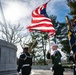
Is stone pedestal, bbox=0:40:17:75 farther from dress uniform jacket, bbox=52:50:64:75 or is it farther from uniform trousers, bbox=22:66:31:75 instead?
dress uniform jacket, bbox=52:50:64:75

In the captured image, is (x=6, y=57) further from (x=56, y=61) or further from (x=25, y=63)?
(x=56, y=61)

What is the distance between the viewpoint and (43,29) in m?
A: 9.98

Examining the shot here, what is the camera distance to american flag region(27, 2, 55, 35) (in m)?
10.0

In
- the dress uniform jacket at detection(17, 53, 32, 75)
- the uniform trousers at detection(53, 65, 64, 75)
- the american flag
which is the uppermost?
the american flag

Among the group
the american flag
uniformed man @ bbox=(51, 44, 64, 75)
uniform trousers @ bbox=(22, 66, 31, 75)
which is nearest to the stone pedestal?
the american flag

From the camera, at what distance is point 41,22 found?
10.3 metres

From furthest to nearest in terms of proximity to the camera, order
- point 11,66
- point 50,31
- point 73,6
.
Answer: point 73,6, point 11,66, point 50,31

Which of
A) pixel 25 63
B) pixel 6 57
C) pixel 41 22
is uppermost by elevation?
pixel 41 22

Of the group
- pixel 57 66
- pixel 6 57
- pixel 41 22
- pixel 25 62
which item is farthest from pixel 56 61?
pixel 6 57

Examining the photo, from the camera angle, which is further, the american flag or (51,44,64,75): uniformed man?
the american flag

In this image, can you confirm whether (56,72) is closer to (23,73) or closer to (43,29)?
(23,73)

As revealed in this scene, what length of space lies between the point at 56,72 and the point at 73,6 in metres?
34.0

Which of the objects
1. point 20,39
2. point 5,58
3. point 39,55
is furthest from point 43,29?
point 39,55

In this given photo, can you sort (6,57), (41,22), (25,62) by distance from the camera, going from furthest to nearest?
(6,57)
(41,22)
(25,62)
